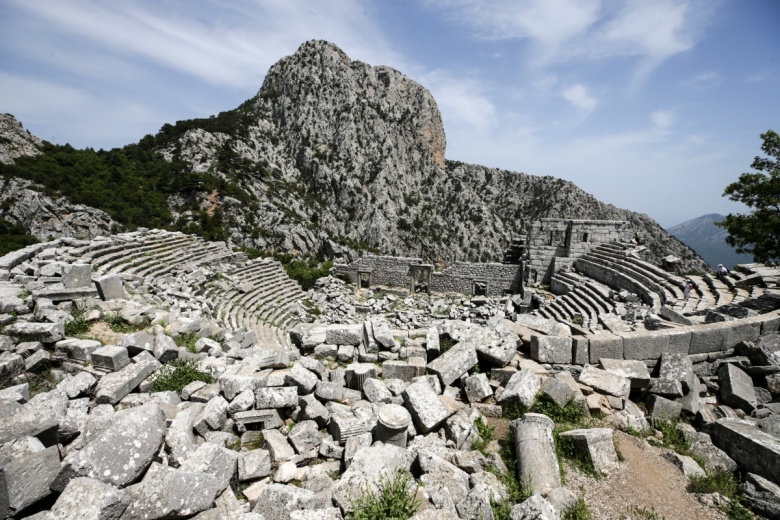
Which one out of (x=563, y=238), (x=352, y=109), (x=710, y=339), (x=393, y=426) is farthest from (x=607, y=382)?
(x=352, y=109)

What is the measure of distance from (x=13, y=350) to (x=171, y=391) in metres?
3.25

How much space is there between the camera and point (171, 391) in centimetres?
568

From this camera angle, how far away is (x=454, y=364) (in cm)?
627

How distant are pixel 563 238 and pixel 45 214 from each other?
35.9 metres

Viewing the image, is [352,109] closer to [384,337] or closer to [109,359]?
[384,337]

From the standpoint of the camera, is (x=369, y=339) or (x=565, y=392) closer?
(x=565, y=392)

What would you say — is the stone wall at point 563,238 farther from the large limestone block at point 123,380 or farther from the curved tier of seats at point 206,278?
the large limestone block at point 123,380

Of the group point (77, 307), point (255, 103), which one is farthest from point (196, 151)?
point (77, 307)

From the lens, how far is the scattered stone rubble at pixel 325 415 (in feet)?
11.5

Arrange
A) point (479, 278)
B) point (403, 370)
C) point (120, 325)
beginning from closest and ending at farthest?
point (403, 370)
point (120, 325)
point (479, 278)

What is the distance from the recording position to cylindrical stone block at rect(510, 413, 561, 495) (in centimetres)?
408

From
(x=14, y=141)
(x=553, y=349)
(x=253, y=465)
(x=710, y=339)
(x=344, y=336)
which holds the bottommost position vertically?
(x=253, y=465)

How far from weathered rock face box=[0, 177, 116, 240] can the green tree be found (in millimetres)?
35007

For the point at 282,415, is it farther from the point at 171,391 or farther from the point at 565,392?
the point at 565,392
